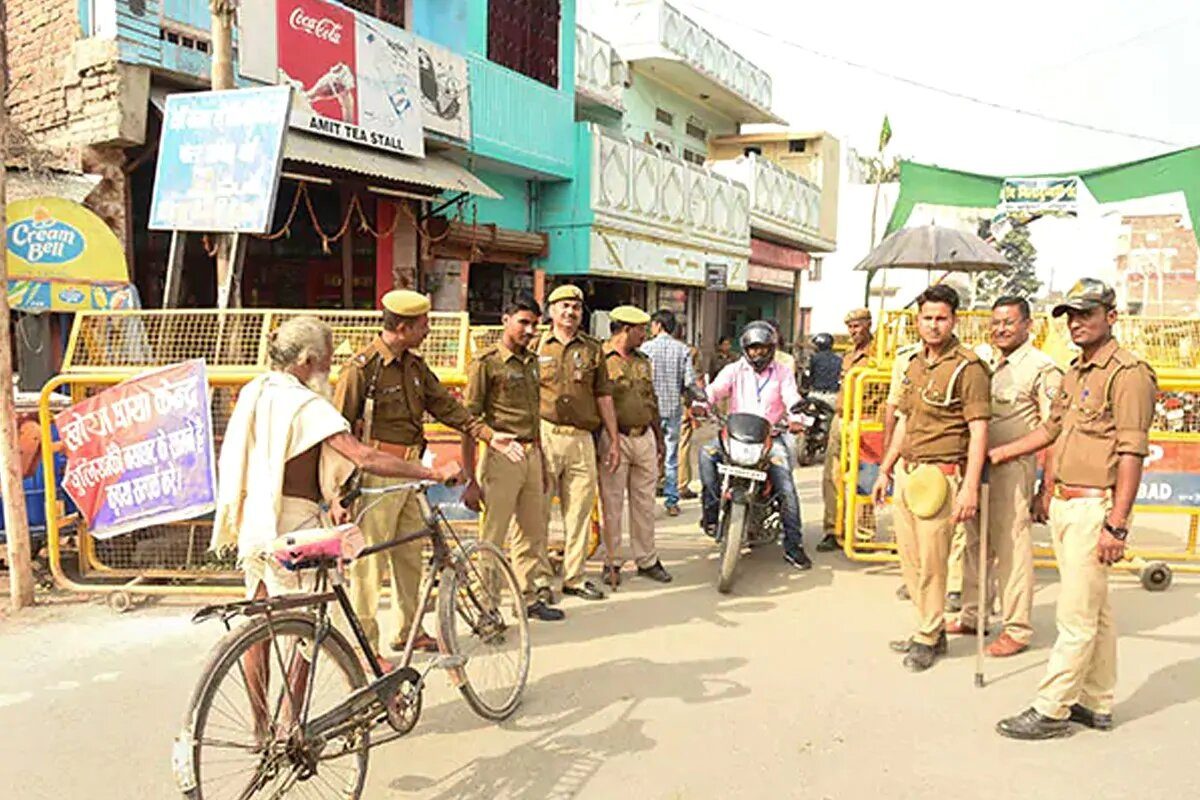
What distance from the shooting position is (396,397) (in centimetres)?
401

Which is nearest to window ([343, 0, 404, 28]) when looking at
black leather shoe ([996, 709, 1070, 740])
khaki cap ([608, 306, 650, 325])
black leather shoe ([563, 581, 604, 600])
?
khaki cap ([608, 306, 650, 325])

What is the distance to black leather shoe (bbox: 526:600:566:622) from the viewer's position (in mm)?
4863

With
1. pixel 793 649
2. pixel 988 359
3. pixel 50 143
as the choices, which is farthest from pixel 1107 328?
pixel 50 143

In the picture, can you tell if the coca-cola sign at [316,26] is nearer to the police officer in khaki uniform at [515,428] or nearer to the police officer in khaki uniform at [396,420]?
the police officer in khaki uniform at [515,428]

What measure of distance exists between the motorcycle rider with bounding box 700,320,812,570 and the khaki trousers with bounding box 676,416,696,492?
215 centimetres

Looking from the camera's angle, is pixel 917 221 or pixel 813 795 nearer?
pixel 813 795

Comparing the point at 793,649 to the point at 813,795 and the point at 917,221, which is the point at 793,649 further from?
Answer: the point at 917,221

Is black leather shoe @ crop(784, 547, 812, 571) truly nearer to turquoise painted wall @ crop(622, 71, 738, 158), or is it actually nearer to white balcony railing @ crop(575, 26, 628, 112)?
white balcony railing @ crop(575, 26, 628, 112)

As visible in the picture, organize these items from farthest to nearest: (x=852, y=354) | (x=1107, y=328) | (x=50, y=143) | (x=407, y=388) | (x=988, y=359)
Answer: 1. (x=50, y=143)
2. (x=852, y=354)
3. (x=988, y=359)
4. (x=407, y=388)
5. (x=1107, y=328)

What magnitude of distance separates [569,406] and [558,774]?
2.42 m

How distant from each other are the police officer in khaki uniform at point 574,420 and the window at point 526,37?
9802 millimetres

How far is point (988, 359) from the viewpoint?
493 cm

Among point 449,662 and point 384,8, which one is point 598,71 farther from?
point 449,662

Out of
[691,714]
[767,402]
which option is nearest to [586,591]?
[691,714]
